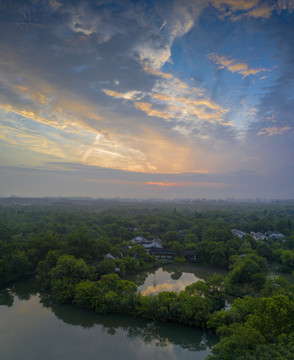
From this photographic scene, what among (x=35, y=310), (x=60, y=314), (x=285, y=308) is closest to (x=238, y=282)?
(x=285, y=308)

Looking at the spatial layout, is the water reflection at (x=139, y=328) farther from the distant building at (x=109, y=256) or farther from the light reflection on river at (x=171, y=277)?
the distant building at (x=109, y=256)

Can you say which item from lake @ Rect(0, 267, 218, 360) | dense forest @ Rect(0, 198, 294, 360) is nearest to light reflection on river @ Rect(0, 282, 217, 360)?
lake @ Rect(0, 267, 218, 360)

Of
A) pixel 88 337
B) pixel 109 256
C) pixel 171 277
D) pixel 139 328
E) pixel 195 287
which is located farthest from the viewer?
pixel 109 256

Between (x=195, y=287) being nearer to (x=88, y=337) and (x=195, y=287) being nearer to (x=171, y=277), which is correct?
(x=88, y=337)

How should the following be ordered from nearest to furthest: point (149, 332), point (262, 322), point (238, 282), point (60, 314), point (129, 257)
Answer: point (262, 322) < point (149, 332) < point (60, 314) < point (238, 282) < point (129, 257)

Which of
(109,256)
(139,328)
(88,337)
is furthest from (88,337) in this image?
(109,256)

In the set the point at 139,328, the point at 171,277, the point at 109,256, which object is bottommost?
the point at 171,277

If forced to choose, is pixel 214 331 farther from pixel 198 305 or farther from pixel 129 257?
pixel 129 257

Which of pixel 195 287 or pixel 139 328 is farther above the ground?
pixel 195 287

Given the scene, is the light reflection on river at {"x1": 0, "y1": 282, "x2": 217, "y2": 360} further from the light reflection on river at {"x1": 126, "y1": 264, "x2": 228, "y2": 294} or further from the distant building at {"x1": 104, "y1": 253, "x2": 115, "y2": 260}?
the distant building at {"x1": 104, "y1": 253, "x2": 115, "y2": 260}
